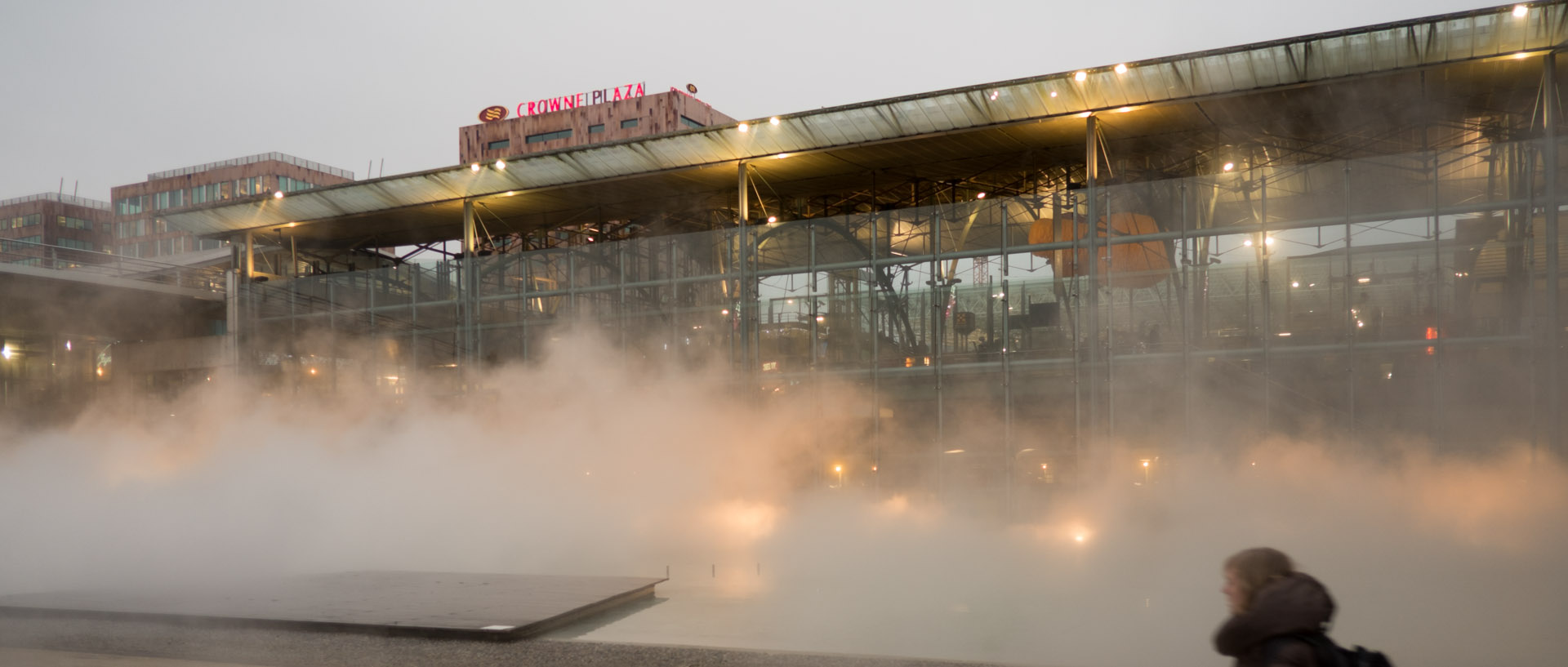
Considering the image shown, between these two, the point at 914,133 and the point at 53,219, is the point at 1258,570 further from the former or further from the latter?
the point at 53,219

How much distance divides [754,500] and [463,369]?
6.69 metres

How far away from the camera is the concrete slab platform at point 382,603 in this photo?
34.6 ft

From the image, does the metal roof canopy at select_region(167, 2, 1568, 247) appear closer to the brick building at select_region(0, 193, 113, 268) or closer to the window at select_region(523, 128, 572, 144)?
the window at select_region(523, 128, 572, 144)

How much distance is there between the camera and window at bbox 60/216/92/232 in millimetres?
94438

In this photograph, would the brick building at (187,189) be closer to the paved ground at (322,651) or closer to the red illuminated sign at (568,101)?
the red illuminated sign at (568,101)

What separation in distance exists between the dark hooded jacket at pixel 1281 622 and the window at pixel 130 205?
347 ft

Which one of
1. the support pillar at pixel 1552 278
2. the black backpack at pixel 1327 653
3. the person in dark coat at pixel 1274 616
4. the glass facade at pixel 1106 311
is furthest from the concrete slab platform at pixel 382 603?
the support pillar at pixel 1552 278

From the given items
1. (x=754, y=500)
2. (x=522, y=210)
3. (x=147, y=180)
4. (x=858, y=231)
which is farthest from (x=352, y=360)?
(x=147, y=180)

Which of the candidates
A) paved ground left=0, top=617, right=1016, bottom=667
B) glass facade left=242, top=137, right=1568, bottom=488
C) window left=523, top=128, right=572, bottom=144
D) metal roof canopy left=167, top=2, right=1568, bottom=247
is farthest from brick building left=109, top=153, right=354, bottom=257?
paved ground left=0, top=617, right=1016, bottom=667

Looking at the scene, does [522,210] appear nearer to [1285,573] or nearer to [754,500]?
[754,500]

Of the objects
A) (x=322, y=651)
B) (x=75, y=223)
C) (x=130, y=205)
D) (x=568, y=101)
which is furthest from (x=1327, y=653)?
(x=75, y=223)

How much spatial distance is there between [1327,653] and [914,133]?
50.0 feet

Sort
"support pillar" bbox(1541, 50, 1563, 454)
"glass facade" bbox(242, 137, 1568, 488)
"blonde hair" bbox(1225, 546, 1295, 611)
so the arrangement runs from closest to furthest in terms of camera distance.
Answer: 1. "blonde hair" bbox(1225, 546, 1295, 611)
2. "support pillar" bbox(1541, 50, 1563, 454)
3. "glass facade" bbox(242, 137, 1568, 488)

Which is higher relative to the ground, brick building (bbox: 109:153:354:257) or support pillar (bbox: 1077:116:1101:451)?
brick building (bbox: 109:153:354:257)
